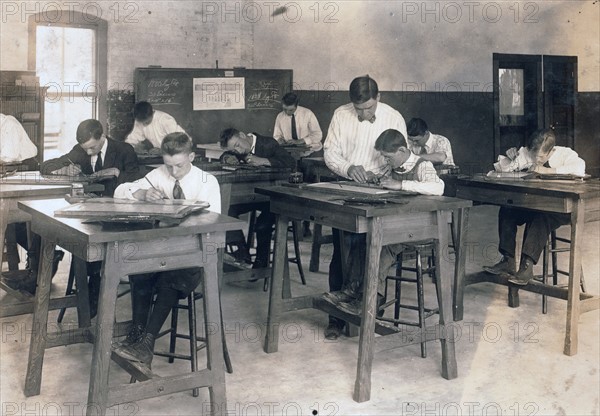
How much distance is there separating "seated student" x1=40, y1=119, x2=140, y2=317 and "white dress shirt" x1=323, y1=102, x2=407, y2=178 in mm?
1327

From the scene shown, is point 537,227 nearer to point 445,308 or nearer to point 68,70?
point 445,308

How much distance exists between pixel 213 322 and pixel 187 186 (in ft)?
2.64

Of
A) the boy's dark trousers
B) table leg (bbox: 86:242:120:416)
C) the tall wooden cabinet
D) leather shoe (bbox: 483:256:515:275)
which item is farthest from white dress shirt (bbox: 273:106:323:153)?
table leg (bbox: 86:242:120:416)

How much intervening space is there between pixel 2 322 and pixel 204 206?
1.90 m

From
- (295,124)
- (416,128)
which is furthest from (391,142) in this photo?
(295,124)

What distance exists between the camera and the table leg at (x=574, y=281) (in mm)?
3742

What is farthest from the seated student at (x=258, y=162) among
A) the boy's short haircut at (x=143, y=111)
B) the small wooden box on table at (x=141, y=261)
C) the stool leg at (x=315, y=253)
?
the small wooden box on table at (x=141, y=261)

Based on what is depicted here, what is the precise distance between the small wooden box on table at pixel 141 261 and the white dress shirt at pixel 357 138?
1.42m

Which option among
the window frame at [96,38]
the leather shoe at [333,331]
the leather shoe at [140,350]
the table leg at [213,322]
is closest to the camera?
the table leg at [213,322]

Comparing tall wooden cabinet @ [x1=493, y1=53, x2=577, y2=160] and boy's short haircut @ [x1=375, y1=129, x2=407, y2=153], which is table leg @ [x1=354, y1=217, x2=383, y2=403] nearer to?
boy's short haircut @ [x1=375, y1=129, x2=407, y2=153]

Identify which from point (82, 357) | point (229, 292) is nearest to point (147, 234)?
point (82, 357)

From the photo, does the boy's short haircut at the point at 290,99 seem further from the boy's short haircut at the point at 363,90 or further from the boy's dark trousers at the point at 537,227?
the boy's short haircut at the point at 363,90

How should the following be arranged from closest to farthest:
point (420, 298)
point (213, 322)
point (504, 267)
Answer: point (213, 322) → point (420, 298) → point (504, 267)

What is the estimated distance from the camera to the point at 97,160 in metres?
4.70
